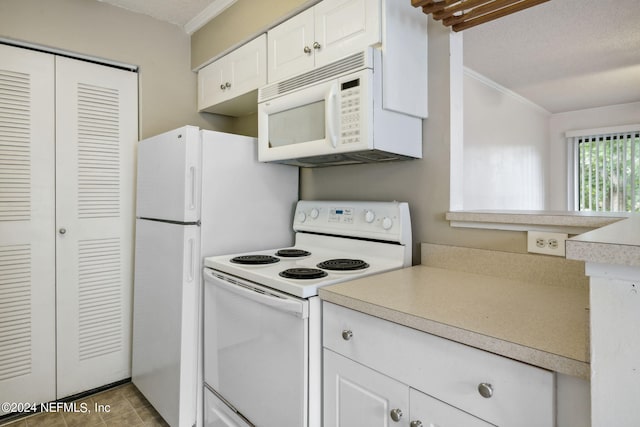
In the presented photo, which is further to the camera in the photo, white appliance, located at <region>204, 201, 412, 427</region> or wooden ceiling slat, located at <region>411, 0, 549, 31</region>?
wooden ceiling slat, located at <region>411, 0, 549, 31</region>

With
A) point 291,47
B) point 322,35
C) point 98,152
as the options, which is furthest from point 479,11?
point 98,152

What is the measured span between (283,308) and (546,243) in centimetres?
97

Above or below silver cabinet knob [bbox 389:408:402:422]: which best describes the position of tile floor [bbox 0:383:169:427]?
below

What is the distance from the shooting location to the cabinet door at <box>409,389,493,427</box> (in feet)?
2.79

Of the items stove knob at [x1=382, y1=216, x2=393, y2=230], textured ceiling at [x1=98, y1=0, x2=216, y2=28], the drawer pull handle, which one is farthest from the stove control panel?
textured ceiling at [x1=98, y1=0, x2=216, y2=28]

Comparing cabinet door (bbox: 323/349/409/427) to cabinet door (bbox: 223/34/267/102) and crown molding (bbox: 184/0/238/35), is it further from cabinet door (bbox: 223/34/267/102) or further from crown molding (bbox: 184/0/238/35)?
crown molding (bbox: 184/0/238/35)

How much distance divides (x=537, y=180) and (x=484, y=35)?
3.11 metres

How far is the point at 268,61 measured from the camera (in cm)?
196

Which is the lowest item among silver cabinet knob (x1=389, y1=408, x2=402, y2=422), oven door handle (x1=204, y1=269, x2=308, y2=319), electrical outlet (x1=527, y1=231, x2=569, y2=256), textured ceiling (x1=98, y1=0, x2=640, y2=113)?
silver cabinet knob (x1=389, y1=408, x2=402, y2=422)

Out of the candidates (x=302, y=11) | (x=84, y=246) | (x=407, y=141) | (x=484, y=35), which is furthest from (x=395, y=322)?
(x=484, y=35)

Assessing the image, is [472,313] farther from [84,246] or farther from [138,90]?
[138,90]

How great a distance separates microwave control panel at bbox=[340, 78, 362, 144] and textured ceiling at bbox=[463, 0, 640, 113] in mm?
1789

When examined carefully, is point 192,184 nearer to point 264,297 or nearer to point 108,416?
point 264,297

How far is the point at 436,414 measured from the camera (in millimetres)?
909
